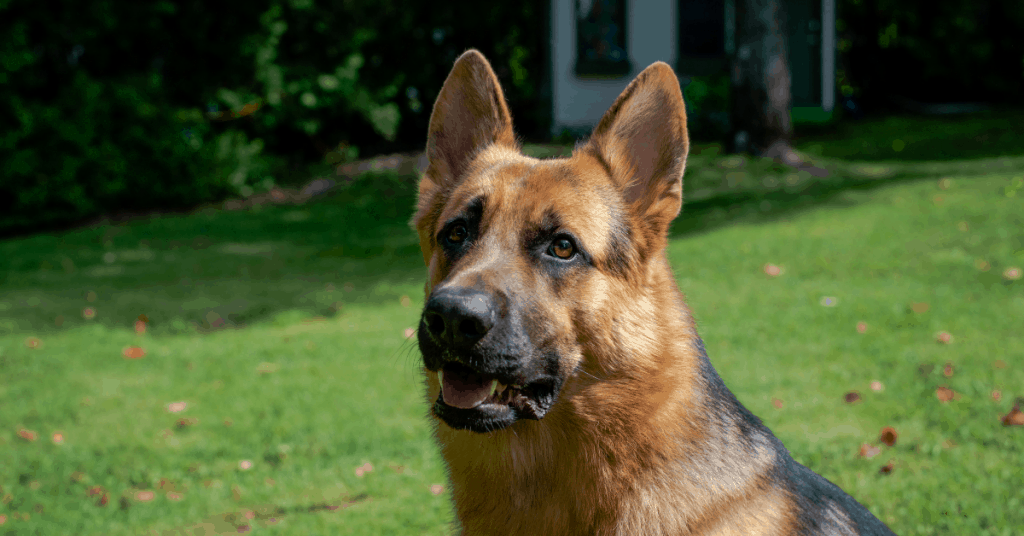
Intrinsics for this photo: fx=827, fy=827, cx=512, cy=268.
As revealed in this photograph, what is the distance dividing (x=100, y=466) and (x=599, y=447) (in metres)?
4.50

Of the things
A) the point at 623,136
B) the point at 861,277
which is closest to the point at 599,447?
the point at 623,136

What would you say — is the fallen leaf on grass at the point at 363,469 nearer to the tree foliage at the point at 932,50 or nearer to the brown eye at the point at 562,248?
the brown eye at the point at 562,248

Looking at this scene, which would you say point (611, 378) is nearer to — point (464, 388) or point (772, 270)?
point (464, 388)

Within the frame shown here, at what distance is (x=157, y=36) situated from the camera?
17516 millimetres

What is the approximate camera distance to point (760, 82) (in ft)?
53.6

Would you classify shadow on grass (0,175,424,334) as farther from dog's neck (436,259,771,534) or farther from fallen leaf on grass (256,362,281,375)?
dog's neck (436,259,771,534)

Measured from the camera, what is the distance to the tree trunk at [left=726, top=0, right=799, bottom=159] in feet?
52.6

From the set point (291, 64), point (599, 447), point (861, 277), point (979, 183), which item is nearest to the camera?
point (599, 447)

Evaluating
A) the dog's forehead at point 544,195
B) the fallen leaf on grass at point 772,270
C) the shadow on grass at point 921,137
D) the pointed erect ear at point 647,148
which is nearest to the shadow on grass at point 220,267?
the fallen leaf on grass at point 772,270

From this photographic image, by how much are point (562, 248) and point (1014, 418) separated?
4209 millimetres

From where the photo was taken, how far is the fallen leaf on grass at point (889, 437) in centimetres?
548

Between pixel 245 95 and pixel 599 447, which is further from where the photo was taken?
pixel 245 95

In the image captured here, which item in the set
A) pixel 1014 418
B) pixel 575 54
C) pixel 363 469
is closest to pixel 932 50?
pixel 575 54

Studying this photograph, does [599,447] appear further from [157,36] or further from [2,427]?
[157,36]
